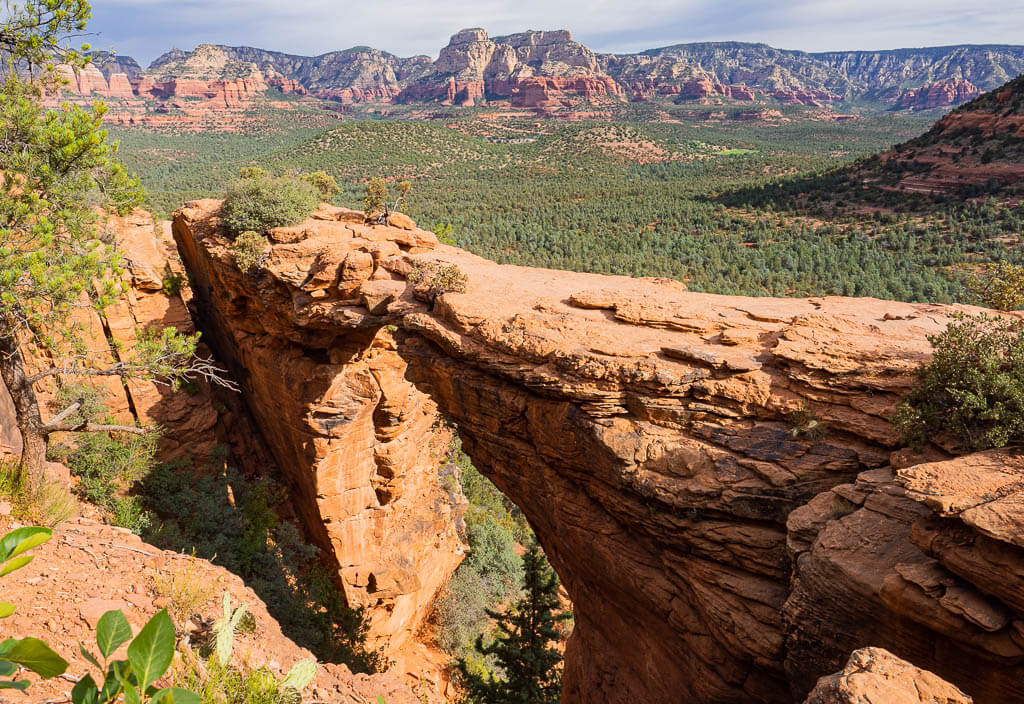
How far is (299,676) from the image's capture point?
4.91 metres

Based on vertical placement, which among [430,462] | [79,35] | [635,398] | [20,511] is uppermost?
[79,35]

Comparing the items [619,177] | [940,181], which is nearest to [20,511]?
[940,181]

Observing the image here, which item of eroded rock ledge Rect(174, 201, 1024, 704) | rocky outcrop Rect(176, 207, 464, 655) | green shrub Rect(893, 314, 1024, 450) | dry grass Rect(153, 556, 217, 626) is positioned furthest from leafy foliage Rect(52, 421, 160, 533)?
green shrub Rect(893, 314, 1024, 450)

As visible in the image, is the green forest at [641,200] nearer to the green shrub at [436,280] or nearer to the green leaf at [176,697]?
the green shrub at [436,280]

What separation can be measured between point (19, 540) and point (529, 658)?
12.8 metres

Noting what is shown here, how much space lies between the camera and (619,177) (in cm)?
8269

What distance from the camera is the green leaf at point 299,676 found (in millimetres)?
4738

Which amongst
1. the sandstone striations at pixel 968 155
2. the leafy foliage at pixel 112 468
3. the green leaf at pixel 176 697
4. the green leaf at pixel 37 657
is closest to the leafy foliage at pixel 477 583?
the leafy foliage at pixel 112 468

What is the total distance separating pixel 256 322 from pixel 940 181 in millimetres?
55366

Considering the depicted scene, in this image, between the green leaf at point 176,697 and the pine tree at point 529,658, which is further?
the pine tree at point 529,658

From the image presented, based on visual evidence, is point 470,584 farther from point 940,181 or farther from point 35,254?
point 940,181

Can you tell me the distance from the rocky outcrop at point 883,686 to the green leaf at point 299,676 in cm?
416

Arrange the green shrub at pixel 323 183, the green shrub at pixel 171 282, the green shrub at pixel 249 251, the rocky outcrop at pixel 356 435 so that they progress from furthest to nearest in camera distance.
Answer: the green shrub at pixel 323 183, the green shrub at pixel 171 282, the rocky outcrop at pixel 356 435, the green shrub at pixel 249 251

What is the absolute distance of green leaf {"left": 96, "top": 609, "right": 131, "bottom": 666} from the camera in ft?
5.60
